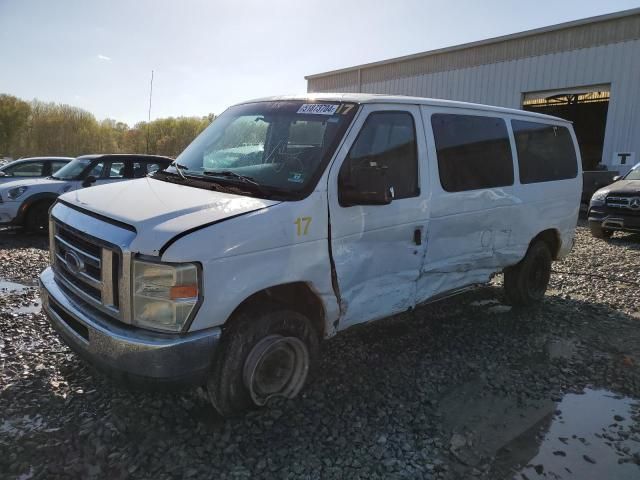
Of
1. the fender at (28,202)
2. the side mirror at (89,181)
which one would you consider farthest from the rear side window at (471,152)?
the fender at (28,202)

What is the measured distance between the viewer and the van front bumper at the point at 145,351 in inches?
99.3

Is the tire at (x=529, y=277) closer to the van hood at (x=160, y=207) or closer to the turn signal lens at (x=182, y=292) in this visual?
the van hood at (x=160, y=207)

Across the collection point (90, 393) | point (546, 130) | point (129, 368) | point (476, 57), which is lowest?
point (90, 393)

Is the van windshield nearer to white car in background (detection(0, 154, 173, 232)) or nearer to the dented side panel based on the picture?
the dented side panel

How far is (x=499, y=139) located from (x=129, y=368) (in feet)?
12.9

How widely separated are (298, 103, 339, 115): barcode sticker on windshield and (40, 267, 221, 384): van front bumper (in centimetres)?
175

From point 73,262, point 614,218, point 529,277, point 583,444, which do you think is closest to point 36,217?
point 73,262

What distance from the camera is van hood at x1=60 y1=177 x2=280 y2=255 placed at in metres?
2.52

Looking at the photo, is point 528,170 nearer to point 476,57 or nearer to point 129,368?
point 129,368

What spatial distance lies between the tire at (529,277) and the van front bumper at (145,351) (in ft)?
Result: 12.9

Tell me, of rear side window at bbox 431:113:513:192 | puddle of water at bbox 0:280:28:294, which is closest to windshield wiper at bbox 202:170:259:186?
rear side window at bbox 431:113:513:192

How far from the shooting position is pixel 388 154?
354 centimetres

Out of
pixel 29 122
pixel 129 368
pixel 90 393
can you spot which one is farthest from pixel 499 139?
pixel 29 122

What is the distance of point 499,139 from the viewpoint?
4676mm
